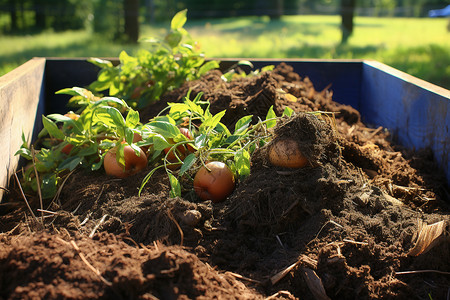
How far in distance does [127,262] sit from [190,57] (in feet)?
7.38

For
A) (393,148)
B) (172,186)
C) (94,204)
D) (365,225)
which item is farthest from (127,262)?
(393,148)

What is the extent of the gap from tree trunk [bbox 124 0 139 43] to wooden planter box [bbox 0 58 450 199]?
783 centimetres

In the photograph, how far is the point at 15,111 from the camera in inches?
101

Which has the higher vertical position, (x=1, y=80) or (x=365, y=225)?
(x=1, y=80)

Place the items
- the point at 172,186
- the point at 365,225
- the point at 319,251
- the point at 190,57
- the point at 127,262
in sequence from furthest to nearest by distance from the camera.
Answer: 1. the point at 190,57
2. the point at 172,186
3. the point at 365,225
4. the point at 319,251
5. the point at 127,262

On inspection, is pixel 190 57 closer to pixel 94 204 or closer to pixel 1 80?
pixel 1 80

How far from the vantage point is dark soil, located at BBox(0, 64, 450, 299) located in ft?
4.22

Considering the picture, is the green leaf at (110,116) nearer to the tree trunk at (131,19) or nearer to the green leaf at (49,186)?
the green leaf at (49,186)

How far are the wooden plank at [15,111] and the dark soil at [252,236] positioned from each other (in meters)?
0.24

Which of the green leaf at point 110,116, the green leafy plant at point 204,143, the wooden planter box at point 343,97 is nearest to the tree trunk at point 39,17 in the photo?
the wooden planter box at point 343,97

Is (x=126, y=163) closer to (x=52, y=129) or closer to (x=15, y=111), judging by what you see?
(x=52, y=129)

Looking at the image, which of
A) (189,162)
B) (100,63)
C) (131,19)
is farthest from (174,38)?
(131,19)

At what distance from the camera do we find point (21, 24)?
17625mm

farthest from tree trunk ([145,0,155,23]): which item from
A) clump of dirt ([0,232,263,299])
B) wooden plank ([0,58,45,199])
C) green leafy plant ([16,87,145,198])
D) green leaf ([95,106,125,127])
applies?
clump of dirt ([0,232,263,299])
